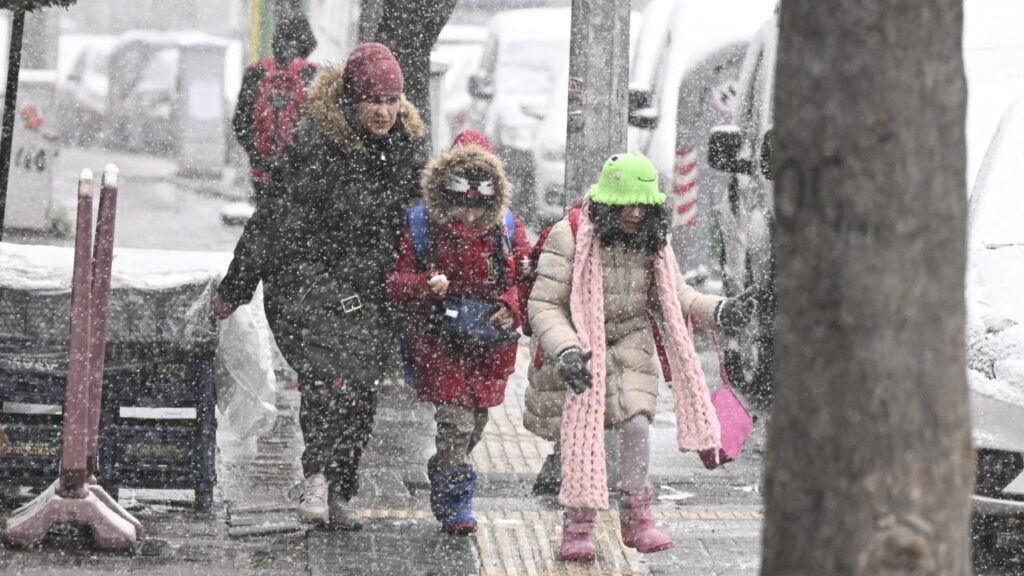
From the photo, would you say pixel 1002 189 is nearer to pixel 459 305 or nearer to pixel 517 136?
pixel 459 305

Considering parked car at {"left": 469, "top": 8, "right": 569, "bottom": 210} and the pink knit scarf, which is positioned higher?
parked car at {"left": 469, "top": 8, "right": 569, "bottom": 210}

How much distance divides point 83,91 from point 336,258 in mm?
22434

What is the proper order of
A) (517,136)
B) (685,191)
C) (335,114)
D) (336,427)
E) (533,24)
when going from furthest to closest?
(533,24) < (517,136) < (685,191) < (336,427) < (335,114)

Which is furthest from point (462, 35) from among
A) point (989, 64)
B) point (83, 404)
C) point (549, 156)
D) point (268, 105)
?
point (83, 404)

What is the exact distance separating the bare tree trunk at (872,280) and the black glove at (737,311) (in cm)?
339

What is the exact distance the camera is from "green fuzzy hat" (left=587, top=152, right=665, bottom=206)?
6816 mm

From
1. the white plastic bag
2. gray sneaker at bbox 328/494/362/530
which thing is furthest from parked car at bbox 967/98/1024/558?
the white plastic bag

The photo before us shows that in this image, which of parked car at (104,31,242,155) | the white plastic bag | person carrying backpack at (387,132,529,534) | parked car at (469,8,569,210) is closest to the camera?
person carrying backpack at (387,132,529,534)

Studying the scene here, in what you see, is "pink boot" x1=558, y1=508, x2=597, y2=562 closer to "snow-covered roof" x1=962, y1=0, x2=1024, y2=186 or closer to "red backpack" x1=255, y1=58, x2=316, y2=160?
"snow-covered roof" x1=962, y1=0, x2=1024, y2=186

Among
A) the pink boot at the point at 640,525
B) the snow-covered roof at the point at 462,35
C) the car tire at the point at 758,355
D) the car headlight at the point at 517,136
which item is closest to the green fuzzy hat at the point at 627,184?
the pink boot at the point at 640,525

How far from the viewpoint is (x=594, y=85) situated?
8.31 m

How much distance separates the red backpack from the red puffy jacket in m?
3.24

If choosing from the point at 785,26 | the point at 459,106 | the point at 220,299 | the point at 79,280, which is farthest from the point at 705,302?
the point at 459,106

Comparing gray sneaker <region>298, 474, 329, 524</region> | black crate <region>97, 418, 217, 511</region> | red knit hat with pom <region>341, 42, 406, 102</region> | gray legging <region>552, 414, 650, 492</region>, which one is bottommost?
gray sneaker <region>298, 474, 329, 524</region>
